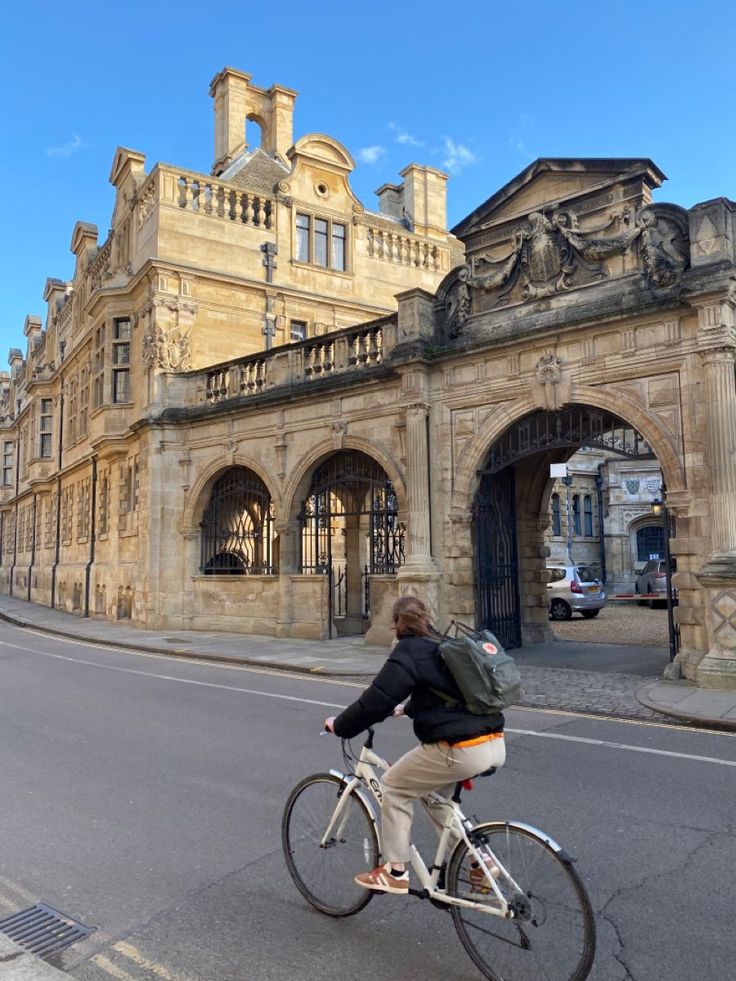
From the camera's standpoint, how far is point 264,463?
18.8m

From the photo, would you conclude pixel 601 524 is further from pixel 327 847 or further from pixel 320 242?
pixel 327 847

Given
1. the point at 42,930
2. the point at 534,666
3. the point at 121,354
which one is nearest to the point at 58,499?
the point at 121,354

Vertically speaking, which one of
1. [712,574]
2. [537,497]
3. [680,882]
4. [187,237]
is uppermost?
[187,237]

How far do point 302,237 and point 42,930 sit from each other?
24031mm

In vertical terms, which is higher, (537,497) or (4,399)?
(4,399)

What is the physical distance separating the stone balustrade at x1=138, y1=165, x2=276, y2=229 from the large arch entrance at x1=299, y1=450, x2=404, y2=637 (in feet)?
29.8

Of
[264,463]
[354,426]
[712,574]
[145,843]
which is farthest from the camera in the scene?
[264,463]

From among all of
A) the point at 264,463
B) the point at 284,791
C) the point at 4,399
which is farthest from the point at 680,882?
Answer: the point at 4,399

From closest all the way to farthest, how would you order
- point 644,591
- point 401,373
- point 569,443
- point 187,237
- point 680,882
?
1. point 680,882
2. point 569,443
3. point 401,373
4. point 187,237
5. point 644,591

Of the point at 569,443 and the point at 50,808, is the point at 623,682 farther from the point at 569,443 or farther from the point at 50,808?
the point at 50,808

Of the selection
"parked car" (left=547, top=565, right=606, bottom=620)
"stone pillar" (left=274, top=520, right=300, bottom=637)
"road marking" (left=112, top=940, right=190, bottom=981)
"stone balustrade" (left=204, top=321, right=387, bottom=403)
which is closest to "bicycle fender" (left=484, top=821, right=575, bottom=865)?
"road marking" (left=112, top=940, right=190, bottom=981)

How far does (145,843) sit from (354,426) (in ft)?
40.1

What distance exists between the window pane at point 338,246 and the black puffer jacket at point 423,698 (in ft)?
78.9

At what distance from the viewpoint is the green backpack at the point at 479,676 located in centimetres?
345
